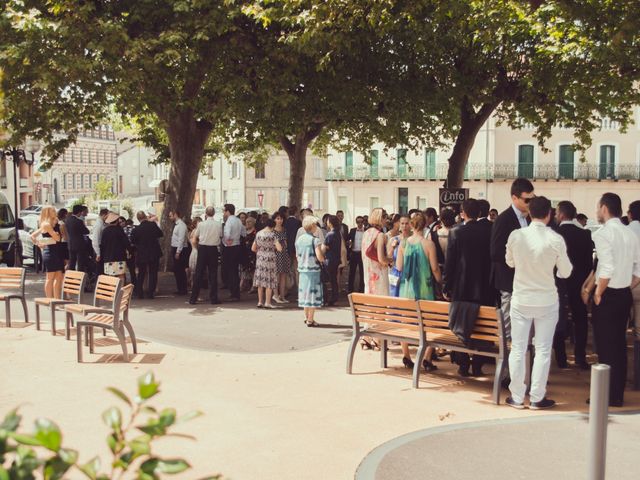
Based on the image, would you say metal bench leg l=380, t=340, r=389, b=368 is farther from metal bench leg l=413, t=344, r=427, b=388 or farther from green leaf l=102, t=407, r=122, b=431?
green leaf l=102, t=407, r=122, b=431

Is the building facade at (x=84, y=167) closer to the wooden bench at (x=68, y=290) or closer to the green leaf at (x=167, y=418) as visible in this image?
the wooden bench at (x=68, y=290)

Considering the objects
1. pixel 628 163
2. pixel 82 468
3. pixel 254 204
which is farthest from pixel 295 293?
pixel 254 204

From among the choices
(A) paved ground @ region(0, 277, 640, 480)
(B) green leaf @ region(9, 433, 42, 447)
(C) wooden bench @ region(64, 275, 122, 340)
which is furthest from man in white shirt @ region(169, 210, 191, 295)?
(B) green leaf @ region(9, 433, 42, 447)

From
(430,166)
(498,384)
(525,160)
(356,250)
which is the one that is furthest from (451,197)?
(430,166)

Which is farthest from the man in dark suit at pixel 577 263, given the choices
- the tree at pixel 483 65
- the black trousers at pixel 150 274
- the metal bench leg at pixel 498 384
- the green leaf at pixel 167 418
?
the black trousers at pixel 150 274

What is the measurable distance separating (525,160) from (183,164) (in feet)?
127

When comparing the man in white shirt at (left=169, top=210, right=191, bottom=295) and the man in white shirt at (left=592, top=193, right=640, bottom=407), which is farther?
the man in white shirt at (left=169, top=210, right=191, bottom=295)

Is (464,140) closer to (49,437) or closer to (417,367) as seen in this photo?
(417,367)

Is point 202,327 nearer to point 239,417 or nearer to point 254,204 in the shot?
point 239,417

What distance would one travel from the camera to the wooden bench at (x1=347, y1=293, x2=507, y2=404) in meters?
8.36

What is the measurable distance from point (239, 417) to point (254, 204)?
72.8 m

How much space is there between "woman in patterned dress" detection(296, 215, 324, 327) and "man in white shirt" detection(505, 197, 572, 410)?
5.63m

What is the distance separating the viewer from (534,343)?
26.0 feet

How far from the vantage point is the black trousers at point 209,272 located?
16.2m
